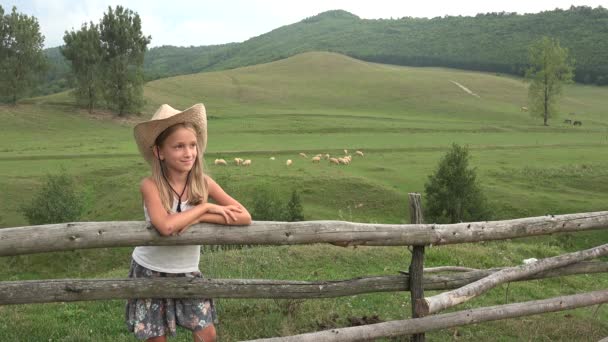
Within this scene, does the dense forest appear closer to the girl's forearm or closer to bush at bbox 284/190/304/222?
bush at bbox 284/190/304/222

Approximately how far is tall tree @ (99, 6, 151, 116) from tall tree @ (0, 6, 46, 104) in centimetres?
709

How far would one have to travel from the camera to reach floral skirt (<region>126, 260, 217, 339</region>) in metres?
4.40

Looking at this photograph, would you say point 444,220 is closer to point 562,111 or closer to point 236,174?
point 236,174

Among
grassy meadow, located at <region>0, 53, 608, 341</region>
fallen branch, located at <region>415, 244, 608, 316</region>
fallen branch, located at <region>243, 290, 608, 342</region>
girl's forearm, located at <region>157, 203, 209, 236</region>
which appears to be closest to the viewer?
girl's forearm, located at <region>157, 203, 209, 236</region>

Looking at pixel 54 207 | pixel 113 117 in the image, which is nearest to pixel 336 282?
pixel 54 207

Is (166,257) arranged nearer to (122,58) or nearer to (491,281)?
(491,281)

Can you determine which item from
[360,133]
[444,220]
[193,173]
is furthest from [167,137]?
[360,133]

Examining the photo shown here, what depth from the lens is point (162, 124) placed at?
167 inches

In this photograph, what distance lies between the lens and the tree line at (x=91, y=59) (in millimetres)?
59656

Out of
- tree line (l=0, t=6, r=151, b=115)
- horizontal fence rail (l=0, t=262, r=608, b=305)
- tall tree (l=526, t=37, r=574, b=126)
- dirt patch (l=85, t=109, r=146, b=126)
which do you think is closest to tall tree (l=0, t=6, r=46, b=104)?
tree line (l=0, t=6, r=151, b=115)

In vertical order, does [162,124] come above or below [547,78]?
below

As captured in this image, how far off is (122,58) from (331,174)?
41.8 meters

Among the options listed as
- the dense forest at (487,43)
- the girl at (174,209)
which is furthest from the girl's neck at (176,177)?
the dense forest at (487,43)

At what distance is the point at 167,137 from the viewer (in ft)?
14.1
